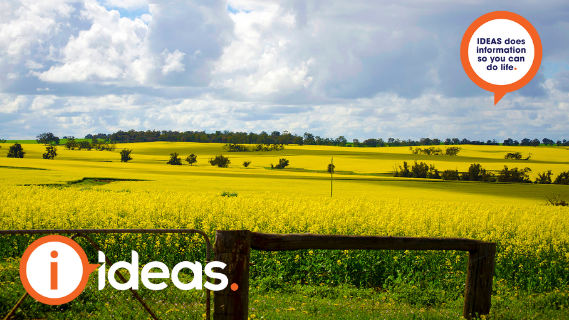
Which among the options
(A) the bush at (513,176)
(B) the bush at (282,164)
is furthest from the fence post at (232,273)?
(B) the bush at (282,164)

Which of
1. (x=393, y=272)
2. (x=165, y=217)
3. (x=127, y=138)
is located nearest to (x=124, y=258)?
(x=165, y=217)

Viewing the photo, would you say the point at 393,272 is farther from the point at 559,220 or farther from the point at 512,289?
the point at 559,220

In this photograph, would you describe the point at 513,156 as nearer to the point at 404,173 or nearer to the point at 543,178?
the point at 543,178

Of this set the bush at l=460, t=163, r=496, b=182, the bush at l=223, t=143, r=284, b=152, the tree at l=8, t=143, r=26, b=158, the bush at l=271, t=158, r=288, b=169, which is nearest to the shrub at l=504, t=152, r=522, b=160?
the bush at l=460, t=163, r=496, b=182

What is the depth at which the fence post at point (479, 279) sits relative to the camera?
5.23 meters

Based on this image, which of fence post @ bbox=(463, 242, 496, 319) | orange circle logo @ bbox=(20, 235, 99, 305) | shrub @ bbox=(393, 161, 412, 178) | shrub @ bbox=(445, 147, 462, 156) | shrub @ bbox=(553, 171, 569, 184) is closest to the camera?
orange circle logo @ bbox=(20, 235, 99, 305)

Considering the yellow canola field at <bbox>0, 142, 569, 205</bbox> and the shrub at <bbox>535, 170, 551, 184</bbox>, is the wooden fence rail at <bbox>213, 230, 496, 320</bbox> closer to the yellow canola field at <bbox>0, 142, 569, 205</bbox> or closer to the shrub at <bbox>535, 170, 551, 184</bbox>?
the yellow canola field at <bbox>0, 142, 569, 205</bbox>

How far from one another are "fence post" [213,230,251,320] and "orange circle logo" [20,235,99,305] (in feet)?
5.35

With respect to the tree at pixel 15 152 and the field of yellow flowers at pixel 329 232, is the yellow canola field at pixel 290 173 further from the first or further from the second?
the field of yellow flowers at pixel 329 232

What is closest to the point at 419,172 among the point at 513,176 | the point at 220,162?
the point at 513,176

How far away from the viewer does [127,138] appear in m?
97.7

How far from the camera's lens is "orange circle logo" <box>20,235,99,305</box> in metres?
4.48

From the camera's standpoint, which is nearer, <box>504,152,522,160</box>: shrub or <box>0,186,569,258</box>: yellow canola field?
<box>0,186,569,258</box>: yellow canola field

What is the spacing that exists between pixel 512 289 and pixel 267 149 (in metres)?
74.3
